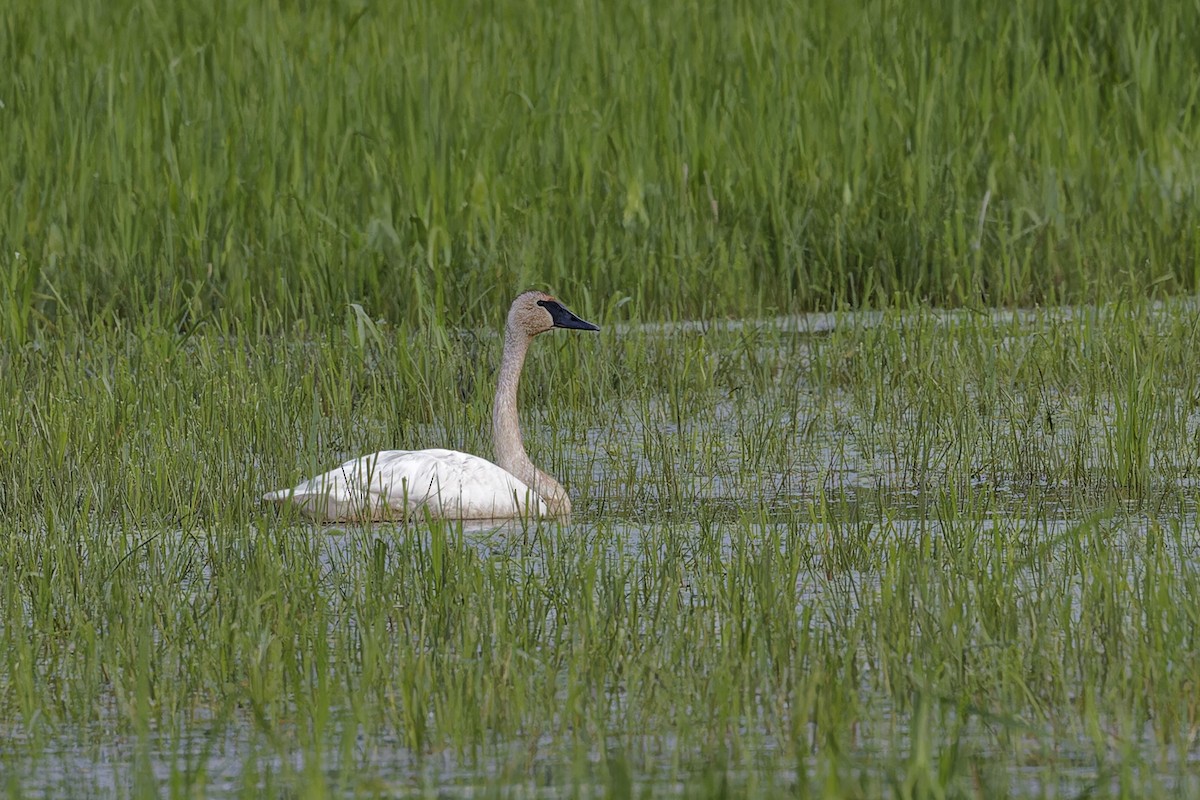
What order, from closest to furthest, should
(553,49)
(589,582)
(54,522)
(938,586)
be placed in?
(589,582) → (938,586) → (54,522) → (553,49)

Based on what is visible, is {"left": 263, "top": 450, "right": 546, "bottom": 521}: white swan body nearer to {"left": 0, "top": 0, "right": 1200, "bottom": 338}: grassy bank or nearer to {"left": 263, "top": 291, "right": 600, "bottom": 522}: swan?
{"left": 263, "top": 291, "right": 600, "bottom": 522}: swan

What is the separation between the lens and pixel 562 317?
723 centimetres

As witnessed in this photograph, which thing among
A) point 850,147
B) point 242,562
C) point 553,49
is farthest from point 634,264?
point 242,562

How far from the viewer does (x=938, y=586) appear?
188 inches

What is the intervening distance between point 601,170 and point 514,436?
3185 mm

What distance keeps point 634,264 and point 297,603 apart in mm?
4721

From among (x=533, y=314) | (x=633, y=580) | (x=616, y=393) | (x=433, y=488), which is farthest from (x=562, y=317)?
(x=633, y=580)

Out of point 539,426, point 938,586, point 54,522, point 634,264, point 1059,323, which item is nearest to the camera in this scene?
point 938,586

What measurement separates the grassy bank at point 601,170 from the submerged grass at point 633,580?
2.98 feet

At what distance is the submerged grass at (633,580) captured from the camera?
146 inches

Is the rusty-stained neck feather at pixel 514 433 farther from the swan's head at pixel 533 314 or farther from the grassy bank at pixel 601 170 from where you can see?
the grassy bank at pixel 601 170

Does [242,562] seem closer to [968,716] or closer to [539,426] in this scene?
[968,716]

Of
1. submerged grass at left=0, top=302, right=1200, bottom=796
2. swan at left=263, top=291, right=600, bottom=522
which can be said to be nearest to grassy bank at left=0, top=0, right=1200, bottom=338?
submerged grass at left=0, top=302, right=1200, bottom=796

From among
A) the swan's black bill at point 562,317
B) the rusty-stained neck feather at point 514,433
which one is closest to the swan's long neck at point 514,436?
the rusty-stained neck feather at point 514,433
